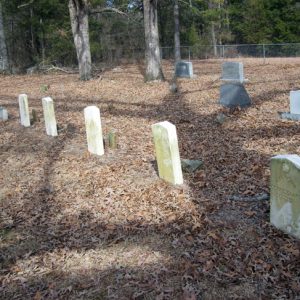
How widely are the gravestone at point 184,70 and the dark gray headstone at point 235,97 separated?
7.66 m

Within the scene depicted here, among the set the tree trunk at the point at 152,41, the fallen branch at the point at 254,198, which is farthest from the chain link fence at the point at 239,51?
the fallen branch at the point at 254,198

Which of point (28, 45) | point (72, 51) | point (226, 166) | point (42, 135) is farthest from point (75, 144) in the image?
point (28, 45)

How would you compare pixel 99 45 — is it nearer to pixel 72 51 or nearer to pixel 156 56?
pixel 72 51

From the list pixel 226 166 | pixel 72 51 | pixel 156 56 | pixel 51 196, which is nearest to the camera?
pixel 51 196

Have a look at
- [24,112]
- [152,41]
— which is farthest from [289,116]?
[152,41]

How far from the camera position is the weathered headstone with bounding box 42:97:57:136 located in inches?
367

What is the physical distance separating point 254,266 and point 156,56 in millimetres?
14058

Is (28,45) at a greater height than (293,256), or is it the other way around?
(28,45)

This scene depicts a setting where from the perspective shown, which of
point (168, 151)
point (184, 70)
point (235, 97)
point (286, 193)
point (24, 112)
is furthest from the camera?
point (184, 70)

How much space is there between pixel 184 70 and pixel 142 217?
47.7 ft

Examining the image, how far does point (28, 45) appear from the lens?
104 feet

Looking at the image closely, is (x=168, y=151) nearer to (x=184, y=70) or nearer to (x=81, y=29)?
(x=184, y=70)

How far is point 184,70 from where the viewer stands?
19016 mm

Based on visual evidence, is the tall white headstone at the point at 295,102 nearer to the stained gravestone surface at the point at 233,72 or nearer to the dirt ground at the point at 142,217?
the dirt ground at the point at 142,217
